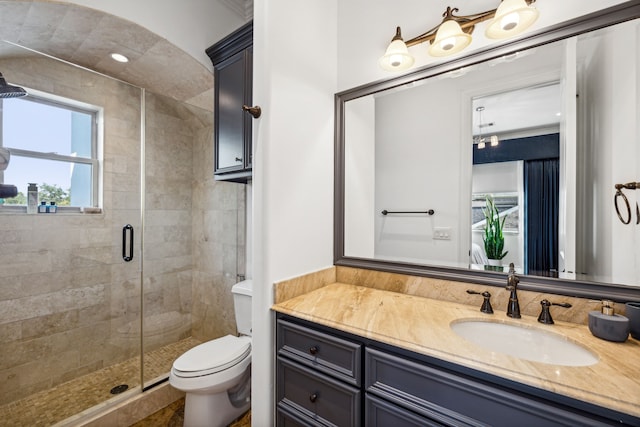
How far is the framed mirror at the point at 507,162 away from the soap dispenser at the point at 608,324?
0.11m

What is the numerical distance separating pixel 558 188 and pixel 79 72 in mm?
3094

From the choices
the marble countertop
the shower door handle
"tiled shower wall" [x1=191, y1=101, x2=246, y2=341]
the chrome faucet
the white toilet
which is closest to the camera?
the marble countertop

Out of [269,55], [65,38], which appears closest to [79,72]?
[65,38]

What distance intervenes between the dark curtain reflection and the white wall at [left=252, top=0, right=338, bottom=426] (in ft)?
3.20

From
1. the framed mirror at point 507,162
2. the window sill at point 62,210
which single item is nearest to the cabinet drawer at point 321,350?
the framed mirror at point 507,162

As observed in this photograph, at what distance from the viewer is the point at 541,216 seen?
1.14 metres

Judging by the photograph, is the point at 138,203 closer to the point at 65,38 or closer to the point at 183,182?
the point at 183,182

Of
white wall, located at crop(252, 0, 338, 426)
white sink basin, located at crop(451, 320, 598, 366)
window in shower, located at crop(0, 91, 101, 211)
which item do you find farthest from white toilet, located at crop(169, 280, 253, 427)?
window in shower, located at crop(0, 91, 101, 211)

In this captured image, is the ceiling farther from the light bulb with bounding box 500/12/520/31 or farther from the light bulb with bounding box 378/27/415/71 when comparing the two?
the light bulb with bounding box 500/12/520/31

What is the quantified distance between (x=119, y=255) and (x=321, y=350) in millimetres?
2044

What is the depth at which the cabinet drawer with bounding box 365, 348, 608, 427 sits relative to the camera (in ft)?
2.19

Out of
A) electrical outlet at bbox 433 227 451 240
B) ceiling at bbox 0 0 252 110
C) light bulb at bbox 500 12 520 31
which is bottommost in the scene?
electrical outlet at bbox 433 227 451 240

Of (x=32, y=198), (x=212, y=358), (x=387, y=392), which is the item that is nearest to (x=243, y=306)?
(x=212, y=358)

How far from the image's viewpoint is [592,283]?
100 centimetres
